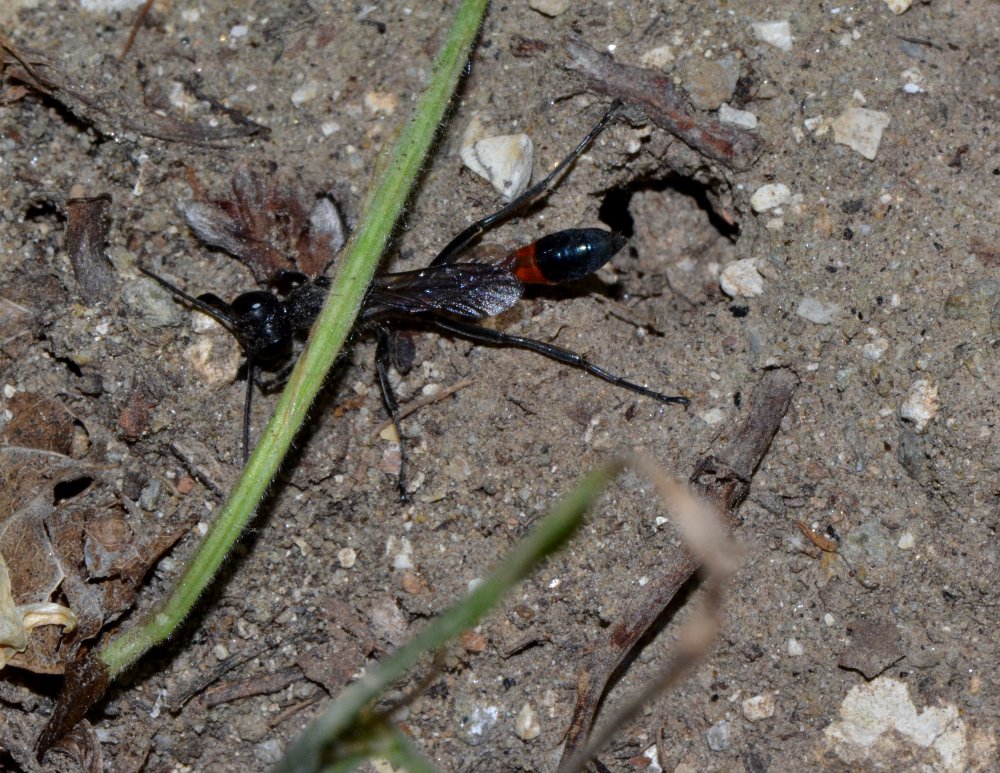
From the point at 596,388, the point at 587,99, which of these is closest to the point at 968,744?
the point at 596,388

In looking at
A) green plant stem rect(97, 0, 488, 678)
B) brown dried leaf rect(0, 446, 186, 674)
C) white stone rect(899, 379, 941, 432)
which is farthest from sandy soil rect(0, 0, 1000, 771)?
green plant stem rect(97, 0, 488, 678)

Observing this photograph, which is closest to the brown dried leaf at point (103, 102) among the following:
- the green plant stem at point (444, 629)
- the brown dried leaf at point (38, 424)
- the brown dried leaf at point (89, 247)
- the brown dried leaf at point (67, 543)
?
the brown dried leaf at point (89, 247)

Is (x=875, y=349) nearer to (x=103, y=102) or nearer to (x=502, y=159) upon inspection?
(x=502, y=159)

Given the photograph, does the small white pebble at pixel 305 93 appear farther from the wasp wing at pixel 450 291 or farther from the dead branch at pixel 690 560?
the dead branch at pixel 690 560

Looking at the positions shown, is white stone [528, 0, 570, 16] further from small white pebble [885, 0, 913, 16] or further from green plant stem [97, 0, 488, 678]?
small white pebble [885, 0, 913, 16]

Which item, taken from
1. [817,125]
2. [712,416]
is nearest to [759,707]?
[712,416]

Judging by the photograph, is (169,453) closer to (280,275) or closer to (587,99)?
(280,275)
